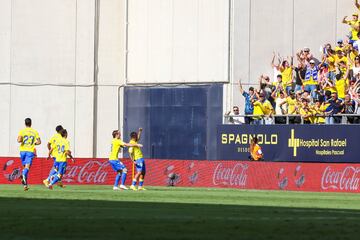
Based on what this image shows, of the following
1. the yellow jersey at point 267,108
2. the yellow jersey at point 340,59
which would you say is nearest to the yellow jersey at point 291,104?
the yellow jersey at point 267,108

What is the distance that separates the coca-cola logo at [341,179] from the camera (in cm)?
3966

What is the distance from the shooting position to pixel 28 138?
36156 mm

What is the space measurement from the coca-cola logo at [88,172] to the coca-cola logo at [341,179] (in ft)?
31.8

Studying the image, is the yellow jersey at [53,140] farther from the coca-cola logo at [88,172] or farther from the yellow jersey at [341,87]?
the yellow jersey at [341,87]

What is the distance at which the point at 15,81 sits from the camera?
53.3 meters

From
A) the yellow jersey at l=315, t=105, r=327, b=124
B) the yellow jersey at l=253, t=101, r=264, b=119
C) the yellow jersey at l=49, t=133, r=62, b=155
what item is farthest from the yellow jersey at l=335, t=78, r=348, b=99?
the yellow jersey at l=49, t=133, r=62, b=155

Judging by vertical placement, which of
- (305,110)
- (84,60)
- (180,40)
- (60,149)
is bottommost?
(60,149)

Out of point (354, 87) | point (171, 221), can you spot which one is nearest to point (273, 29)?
point (354, 87)

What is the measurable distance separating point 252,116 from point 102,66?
432 inches

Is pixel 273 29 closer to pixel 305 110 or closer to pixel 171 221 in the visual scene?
pixel 305 110

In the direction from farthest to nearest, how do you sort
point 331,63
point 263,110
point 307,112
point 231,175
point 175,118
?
point 175,118, point 263,110, point 231,175, point 331,63, point 307,112

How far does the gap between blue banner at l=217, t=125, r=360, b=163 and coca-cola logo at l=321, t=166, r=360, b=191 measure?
2049 mm

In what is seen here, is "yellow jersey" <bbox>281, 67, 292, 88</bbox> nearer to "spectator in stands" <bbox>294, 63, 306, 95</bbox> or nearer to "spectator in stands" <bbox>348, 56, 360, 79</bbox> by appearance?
"spectator in stands" <bbox>294, 63, 306, 95</bbox>

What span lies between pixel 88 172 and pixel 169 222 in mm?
28284
